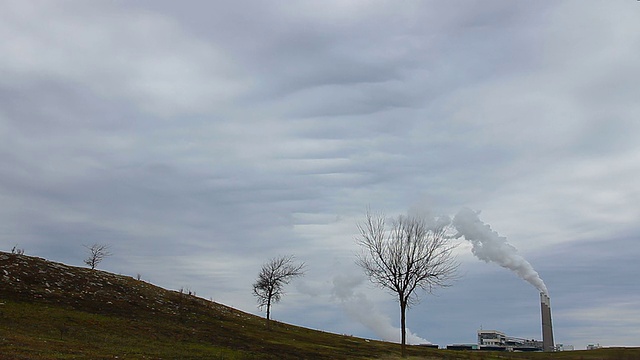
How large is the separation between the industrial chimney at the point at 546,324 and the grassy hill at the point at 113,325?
47.7m

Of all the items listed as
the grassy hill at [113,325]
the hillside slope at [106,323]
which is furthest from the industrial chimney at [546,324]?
the hillside slope at [106,323]

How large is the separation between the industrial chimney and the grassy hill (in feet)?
157

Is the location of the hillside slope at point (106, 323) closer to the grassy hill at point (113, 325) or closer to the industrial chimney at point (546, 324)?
the grassy hill at point (113, 325)

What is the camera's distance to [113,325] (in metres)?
52.4

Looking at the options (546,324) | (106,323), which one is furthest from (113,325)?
(546,324)

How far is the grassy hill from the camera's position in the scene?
37250 millimetres

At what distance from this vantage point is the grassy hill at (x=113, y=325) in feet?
122

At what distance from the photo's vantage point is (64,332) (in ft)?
145

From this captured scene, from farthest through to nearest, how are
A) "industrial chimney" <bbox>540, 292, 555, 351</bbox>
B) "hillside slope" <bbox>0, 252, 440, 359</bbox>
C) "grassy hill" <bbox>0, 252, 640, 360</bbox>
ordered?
"industrial chimney" <bbox>540, 292, 555, 351</bbox> → "hillside slope" <bbox>0, 252, 440, 359</bbox> → "grassy hill" <bbox>0, 252, 640, 360</bbox>

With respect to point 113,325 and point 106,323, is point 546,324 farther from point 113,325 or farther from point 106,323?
point 106,323

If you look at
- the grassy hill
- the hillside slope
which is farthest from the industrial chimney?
the hillside slope

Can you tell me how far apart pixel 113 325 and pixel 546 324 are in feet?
273

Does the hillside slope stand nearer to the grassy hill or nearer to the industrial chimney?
the grassy hill

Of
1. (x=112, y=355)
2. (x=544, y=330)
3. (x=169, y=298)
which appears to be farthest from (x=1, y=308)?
(x=544, y=330)
